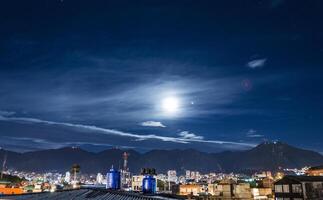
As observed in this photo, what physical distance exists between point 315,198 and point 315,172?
47940mm

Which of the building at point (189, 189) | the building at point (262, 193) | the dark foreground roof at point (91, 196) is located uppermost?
the dark foreground roof at point (91, 196)

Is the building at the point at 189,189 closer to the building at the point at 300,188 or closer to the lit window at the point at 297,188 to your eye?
the building at the point at 300,188

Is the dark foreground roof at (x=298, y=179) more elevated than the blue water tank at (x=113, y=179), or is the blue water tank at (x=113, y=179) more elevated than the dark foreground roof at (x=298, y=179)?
the blue water tank at (x=113, y=179)

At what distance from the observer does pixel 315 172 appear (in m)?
105

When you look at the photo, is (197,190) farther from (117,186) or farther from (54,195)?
(54,195)

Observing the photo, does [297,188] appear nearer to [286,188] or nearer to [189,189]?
[286,188]

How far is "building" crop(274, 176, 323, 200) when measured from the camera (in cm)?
6269

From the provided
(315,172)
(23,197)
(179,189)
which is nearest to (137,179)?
(179,189)

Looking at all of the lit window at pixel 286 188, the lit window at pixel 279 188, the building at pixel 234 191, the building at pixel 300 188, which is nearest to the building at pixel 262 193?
the building at pixel 234 191

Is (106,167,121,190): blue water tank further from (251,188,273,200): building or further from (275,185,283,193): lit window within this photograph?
(251,188,273,200): building

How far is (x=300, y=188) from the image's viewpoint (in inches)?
2483

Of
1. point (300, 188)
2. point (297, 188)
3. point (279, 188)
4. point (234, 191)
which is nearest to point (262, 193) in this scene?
point (234, 191)

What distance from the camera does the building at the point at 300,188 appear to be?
206 feet

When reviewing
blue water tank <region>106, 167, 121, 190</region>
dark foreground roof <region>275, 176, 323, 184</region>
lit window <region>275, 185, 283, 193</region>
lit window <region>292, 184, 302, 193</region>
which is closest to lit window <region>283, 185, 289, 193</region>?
lit window <region>275, 185, 283, 193</region>
